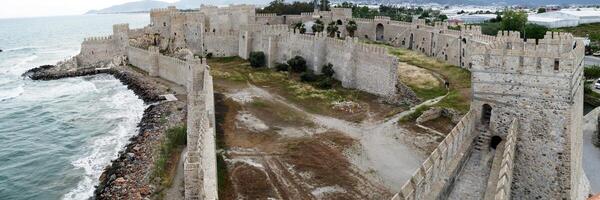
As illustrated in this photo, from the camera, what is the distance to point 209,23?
68688 mm

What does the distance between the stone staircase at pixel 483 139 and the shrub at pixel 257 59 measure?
39.9 meters

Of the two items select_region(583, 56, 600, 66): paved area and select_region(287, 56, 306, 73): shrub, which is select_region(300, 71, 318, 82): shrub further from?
select_region(583, 56, 600, 66): paved area

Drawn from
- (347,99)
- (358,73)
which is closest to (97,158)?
(347,99)

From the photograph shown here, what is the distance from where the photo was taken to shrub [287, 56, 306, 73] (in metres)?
53.0

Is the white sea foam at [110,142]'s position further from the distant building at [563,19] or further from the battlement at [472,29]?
the distant building at [563,19]

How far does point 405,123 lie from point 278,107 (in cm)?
1053

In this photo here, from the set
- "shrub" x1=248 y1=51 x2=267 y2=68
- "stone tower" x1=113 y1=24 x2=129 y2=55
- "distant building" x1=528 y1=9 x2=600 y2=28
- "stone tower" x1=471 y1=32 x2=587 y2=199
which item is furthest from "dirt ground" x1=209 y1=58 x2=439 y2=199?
"distant building" x1=528 y1=9 x2=600 y2=28

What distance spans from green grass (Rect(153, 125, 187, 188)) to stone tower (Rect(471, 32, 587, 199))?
680 inches

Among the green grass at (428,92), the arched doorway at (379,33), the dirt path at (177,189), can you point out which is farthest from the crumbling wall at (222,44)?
the dirt path at (177,189)

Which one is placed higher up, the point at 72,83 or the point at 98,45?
the point at 98,45

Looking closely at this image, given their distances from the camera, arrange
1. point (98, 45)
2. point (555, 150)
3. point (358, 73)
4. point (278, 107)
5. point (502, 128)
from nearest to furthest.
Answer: point (555, 150) < point (502, 128) < point (278, 107) < point (358, 73) < point (98, 45)

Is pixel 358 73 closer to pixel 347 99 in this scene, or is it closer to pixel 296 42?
pixel 347 99

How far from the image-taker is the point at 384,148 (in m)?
30.4

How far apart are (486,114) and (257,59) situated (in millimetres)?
39970
